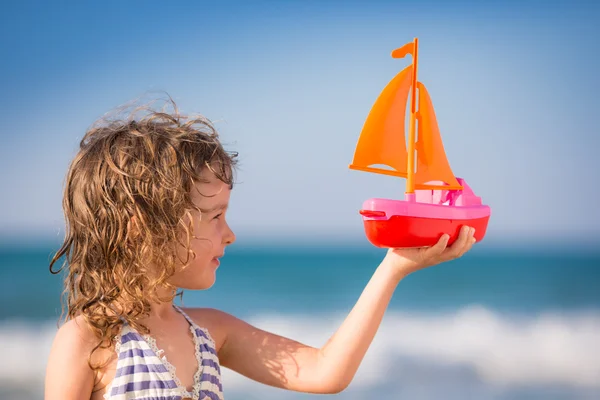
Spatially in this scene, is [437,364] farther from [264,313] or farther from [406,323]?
[264,313]

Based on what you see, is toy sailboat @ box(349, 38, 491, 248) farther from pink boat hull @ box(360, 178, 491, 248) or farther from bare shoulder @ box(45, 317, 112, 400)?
bare shoulder @ box(45, 317, 112, 400)

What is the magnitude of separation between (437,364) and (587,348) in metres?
1.51

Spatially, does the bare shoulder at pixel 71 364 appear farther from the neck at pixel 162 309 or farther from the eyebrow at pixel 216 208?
the eyebrow at pixel 216 208

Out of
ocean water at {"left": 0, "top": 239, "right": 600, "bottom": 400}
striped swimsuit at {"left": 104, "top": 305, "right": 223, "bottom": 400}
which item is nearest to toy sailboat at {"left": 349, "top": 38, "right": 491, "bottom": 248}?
striped swimsuit at {"left": 104, "top": 305, "right": 223, "bottom": 400}

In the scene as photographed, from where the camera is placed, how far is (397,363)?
17.9ft

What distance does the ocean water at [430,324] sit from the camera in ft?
16.0

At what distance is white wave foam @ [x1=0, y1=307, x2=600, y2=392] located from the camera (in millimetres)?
5098

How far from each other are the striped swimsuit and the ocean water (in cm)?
60

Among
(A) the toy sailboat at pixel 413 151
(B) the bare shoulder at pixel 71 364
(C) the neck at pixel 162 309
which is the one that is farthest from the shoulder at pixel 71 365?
(A) the toy sailboat at pixel 413 151

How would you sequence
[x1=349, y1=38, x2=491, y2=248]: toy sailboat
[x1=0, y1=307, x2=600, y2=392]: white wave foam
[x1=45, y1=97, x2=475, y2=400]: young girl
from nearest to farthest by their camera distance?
[x1=45, y1=97, x2=475, y2=400]: young girl
[x1=349, y1=38, x2=491, y2=248]: toy sailboat
[x1=0, y1=307, x2=600, y2=392]: white wave foam

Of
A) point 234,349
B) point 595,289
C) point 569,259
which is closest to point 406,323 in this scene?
point 595,289

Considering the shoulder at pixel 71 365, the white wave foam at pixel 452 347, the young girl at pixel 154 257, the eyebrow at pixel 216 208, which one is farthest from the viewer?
the white wave foam at pixel 452 347

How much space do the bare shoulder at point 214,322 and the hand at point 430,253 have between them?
1.37 ft

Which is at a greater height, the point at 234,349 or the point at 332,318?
the point at 234,349
